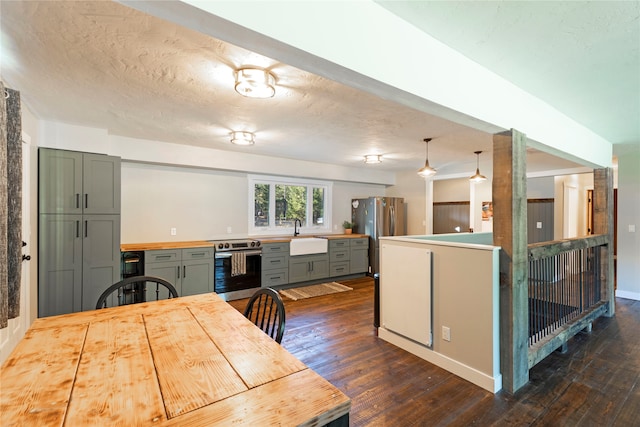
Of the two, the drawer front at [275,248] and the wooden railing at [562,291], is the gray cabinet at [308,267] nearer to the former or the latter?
the drawer front at [275,248]

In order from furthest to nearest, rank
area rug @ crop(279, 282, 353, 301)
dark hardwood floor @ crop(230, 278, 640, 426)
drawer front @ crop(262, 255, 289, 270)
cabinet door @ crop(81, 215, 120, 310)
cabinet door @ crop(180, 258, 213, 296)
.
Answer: drawer front @ crop(262, 255, 289, 270) < area rug @ crop(279, 282, 353, 301) < cabinet door @ crop(180, 258, 213, 296) < cabinet door @ crop(81, 215, 120, 310) < dark hardwood floor @ crop(230, 278, 640, 426)

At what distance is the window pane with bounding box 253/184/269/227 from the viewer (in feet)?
17.3

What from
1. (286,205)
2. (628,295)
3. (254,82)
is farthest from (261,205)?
(628,295)

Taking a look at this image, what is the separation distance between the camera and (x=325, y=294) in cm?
464


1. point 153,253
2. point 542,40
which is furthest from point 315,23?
point 153,253

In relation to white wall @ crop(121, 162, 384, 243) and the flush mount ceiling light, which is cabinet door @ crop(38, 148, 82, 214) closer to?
white wall @ crop(121, 162, 384, 243)

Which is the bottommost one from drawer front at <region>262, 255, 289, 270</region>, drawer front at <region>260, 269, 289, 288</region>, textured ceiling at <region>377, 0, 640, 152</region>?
drawer front at <region>260, 269, 289, 288</region>

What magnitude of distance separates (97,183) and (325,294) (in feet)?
11.2

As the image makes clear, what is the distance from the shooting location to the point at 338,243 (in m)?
5.52

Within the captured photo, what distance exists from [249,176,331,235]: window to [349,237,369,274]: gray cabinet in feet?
2.45

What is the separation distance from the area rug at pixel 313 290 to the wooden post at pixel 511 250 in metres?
2.85

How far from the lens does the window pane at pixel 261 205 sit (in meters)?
5.26

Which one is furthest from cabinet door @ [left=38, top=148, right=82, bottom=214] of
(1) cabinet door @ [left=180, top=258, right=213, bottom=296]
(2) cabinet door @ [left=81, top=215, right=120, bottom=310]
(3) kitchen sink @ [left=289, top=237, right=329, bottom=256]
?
(3) kitchen sink @ [left=289, top=237, right=329, bottom=256]

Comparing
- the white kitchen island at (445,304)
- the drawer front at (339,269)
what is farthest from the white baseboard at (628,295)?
the drawer front at (339,269)
